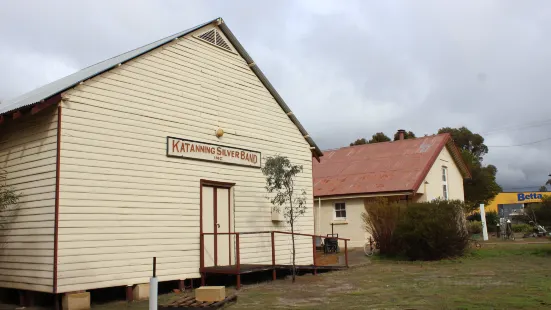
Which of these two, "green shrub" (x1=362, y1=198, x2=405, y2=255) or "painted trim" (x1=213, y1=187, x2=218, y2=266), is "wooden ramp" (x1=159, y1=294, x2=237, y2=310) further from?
"green shrub" (x1=362, y1=198, x2=405, y2=255)

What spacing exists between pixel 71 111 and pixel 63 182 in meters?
1.52

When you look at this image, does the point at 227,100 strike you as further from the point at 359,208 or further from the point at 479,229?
the point at 479,229

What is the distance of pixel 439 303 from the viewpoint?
9.73m

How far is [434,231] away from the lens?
18516 mm

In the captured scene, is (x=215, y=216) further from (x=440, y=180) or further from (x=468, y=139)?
(x=468, y=139)

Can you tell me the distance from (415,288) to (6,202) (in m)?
9.30

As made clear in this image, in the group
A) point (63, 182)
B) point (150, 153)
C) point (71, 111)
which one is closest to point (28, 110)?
point (71, 111)

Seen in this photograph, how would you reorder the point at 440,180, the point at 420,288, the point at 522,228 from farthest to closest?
the point at 522,228 < the point at 440,180 < the point at 420,288

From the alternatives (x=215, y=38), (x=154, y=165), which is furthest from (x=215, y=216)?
(x=215, y=38)

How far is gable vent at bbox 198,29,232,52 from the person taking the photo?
576 inches

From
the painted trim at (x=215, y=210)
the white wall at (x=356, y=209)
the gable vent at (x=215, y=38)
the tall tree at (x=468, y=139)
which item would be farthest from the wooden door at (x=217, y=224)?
the tall tree at (x=468, y=139)

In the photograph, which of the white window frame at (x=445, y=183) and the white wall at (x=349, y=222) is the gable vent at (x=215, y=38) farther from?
the white window frame at (x=445, y=183)

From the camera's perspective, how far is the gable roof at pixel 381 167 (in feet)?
83.3

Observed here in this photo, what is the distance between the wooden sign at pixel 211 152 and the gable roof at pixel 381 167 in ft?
37.3
